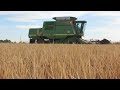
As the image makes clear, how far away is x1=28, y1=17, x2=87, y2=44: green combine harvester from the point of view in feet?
57.1

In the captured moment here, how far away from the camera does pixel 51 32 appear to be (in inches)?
697

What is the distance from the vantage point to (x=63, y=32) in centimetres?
1756

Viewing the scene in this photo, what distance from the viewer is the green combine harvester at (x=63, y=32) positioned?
17406mm
